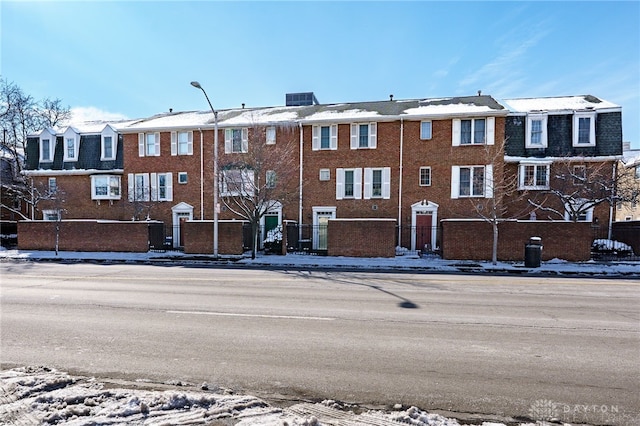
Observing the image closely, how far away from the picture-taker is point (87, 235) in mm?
22047

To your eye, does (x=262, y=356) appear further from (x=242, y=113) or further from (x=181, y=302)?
(x=242, y=113)

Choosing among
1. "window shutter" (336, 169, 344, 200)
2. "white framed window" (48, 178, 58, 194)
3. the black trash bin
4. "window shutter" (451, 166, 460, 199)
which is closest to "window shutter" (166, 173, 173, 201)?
"white framed window" (48, 178, 58, 194)

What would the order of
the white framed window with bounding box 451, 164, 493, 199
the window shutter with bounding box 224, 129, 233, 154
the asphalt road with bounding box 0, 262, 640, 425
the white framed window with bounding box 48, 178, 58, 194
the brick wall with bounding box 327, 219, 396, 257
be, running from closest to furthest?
the asphalt road with bounding box 0, 262, 640, 425, the brick wall with bounding box 327, 219, 396, 257, the white framed window with bounding box 451, 164, 493, 199, the window shutter with bounding box 224, 129, 233, 154, the white framed window with bounding box 48, 178, 58, 194

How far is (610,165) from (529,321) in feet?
69.6

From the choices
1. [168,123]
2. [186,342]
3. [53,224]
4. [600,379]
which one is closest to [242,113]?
[168,123]

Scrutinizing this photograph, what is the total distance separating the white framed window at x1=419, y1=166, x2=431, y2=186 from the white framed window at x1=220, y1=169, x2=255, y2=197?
11715mm

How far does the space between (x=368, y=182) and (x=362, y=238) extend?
639cm

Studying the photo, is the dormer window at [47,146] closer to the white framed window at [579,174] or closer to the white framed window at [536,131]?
the white framed window at [536,131]

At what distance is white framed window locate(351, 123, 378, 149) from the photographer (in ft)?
80.3

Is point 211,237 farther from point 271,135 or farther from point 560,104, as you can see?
point 560,104

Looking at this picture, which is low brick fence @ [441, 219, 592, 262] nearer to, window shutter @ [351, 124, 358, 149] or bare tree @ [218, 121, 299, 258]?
window shutter @ [351, 124, 358, 149]

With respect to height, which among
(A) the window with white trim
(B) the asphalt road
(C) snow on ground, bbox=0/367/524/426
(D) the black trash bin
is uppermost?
(A) the window with white trim

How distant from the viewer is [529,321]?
22.8ft

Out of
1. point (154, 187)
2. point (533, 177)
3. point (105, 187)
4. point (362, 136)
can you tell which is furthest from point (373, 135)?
point (105, 187)
